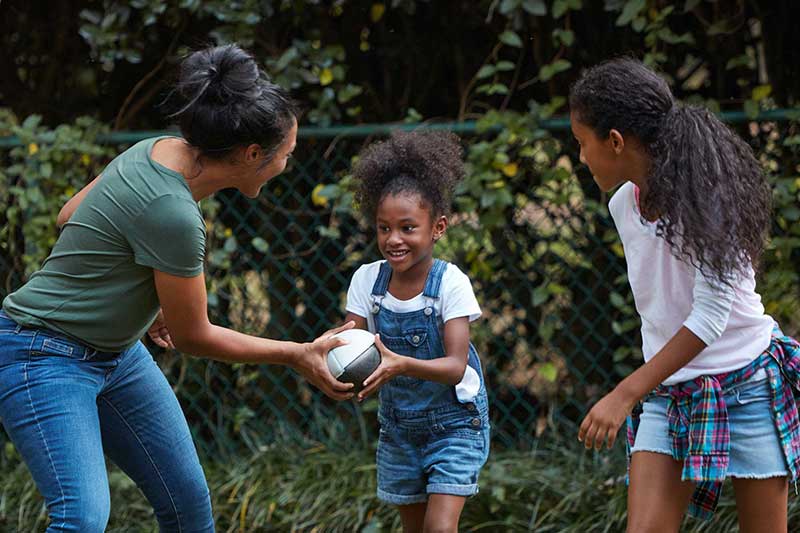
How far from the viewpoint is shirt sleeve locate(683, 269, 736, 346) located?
275 centimetres

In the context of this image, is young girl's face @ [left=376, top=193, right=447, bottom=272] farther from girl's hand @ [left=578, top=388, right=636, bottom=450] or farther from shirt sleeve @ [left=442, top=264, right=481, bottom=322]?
girl's hand @ [left=578, top=388, right=636, bottom=450]

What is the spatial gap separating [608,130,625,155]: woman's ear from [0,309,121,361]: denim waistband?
1464 millimetres

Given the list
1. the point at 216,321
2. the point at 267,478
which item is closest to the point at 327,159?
the point at 216,321

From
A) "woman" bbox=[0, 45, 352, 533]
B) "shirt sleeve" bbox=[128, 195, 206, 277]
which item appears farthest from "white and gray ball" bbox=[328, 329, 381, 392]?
"shirt sleeve" bbox=[128, 195, 206, 277]

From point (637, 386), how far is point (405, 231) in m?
0.90

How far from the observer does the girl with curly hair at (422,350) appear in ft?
10.6

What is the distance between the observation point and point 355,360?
2.99 m

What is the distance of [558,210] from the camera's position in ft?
14.5

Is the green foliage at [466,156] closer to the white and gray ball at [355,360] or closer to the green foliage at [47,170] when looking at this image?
the green foliage at [47,170]

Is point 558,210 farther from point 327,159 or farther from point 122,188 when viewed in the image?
point 122,188

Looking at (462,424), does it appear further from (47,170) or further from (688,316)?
(47,170)

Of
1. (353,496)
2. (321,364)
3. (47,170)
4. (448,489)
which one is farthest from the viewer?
(47,170)

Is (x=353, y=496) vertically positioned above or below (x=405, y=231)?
below

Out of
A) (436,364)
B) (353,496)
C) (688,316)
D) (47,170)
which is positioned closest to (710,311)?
(688,316)
